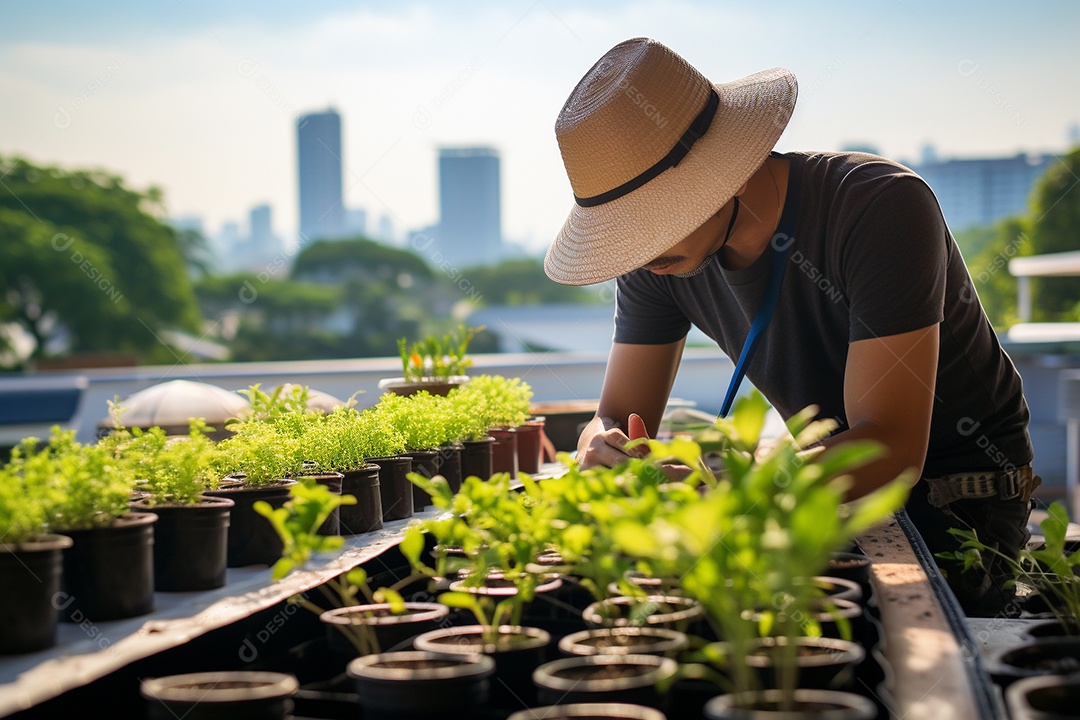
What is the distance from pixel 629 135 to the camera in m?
1.68

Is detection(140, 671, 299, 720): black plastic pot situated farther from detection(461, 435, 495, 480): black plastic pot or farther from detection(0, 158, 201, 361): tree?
detection(0, 158, 201, 361): tree

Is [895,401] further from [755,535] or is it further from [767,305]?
[755,535]

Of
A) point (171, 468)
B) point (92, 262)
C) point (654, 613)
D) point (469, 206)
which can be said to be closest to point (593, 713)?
point (654, 613)

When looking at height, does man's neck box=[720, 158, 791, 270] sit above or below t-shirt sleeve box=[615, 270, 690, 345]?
above

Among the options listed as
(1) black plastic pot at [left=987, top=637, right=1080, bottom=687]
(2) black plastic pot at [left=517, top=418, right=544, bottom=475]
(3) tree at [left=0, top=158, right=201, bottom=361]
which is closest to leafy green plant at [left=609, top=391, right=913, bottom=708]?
(1) black plastic pot at [left=987, top=637, right=1080, bottom=687]

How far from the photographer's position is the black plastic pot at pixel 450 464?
1.91 m

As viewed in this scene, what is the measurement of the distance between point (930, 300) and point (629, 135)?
60 cm

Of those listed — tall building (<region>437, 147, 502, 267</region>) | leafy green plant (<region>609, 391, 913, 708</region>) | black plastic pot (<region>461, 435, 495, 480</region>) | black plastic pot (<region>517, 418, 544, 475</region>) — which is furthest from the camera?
tall building (<region>437, 147, 502, 267</region>)

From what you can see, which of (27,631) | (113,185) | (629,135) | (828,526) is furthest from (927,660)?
(113,185)

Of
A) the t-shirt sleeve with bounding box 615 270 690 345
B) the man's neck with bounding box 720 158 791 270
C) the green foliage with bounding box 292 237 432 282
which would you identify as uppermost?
the green foliage with bounding box 292 237 432 282

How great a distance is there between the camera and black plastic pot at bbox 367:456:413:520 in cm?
174

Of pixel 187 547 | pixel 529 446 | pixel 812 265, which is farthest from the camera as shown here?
pixel 529 446

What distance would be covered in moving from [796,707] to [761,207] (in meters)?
1.30

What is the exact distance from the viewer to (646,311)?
7.43ft
